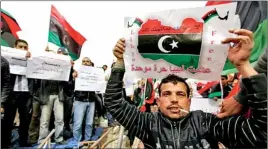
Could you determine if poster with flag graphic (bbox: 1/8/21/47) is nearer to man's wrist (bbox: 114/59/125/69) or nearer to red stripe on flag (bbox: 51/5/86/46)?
red stripe on flag (bbox: 51/5/86/46)

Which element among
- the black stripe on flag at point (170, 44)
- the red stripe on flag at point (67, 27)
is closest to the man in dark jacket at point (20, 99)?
the red stripe on flag at point (67, 27)

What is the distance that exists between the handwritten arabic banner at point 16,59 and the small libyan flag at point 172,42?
269 cm

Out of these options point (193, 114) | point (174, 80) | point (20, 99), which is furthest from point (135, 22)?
point (20, 99)

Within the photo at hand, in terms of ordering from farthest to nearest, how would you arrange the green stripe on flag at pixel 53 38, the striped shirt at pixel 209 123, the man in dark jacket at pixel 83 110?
1. the man in dark jacket at pixel 83 110
2. the green stripe on flag at pixel 53 38
3. the striped shirt at pixel 209 123

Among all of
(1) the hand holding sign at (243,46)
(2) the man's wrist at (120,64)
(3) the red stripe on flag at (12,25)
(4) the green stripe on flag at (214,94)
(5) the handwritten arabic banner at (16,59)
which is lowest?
(4) the green stripe on flag at (214,94)

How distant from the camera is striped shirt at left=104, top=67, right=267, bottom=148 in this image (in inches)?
57.6

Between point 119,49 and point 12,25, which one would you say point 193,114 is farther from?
point 12,25

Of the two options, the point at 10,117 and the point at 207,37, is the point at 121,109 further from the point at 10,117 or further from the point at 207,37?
the point at 10,117

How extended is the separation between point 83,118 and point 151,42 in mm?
4004

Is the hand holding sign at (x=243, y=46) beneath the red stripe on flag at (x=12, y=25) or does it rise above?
beneath

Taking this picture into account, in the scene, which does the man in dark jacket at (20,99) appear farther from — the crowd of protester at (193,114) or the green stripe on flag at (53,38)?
the crowd of protester at (193,114)

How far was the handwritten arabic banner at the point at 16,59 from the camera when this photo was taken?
4.01 meters

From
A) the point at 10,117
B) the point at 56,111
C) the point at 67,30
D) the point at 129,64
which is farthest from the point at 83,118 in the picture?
the point at 129,64

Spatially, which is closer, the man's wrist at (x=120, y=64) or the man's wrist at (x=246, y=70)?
the man's wrist at (x=246, y=70)
